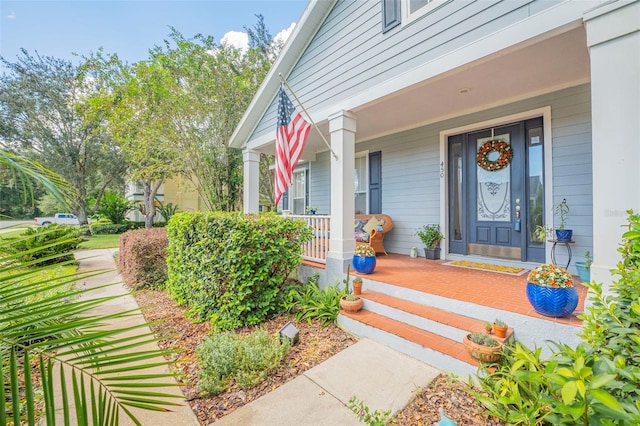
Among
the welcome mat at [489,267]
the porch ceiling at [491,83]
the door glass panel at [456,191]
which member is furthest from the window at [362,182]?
the welcome mat at [489,267]

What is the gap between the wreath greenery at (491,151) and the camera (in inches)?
188

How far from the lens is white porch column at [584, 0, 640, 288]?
221cm

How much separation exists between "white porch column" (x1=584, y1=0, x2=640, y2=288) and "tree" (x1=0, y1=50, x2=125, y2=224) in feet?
62.5

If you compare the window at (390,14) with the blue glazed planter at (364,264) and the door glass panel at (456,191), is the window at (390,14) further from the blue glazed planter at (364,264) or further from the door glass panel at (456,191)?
the blue glazed planter at (364,264)

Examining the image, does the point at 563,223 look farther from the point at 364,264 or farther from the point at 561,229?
the point at 364,264

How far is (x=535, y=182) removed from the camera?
452 cm

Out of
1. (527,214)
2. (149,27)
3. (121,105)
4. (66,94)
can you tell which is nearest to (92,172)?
(66,94)

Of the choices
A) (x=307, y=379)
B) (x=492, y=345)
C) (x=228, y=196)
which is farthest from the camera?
(x=228, y=196)

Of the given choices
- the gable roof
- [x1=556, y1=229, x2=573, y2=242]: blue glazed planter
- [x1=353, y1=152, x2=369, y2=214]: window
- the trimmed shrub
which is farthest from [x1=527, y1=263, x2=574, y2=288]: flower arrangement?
the trimmed shrub

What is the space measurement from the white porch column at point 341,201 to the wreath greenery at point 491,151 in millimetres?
2417

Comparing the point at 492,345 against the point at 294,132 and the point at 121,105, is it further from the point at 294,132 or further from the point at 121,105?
the point at 121,105

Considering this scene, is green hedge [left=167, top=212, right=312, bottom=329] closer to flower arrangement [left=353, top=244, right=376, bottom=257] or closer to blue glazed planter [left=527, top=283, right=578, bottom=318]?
flower arrangement [left=353, top=244, right=376, bottom=257]

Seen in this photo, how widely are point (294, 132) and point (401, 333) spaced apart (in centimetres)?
319

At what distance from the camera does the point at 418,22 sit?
3.73 meters
